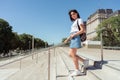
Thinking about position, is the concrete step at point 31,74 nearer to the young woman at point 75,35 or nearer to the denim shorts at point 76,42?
the young woman at point 75,35

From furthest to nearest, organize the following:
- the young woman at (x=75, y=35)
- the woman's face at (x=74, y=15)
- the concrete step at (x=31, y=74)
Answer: the concrete step at (x=31, y=74), the woman's face at (x=74, y=15), the young woman at (x=75, y=35)

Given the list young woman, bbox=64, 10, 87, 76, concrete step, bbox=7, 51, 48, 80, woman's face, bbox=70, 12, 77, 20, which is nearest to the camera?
young woman, bbox=64, 10, 87, 76

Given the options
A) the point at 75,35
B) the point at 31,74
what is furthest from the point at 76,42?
the point at 31,74

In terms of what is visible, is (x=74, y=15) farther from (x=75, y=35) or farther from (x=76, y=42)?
(x=76, y=42)

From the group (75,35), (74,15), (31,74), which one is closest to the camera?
(75,35)

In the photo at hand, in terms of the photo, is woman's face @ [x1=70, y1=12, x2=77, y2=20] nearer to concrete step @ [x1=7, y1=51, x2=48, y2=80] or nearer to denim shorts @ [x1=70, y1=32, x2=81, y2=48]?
denim shorts @ [x1=70, y1=32, x2=81, y2=48]

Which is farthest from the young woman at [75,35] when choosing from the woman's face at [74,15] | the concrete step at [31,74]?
the concrete step at [31,74]

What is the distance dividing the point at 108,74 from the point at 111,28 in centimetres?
6298

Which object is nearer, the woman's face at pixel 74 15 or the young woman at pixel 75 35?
the young woman at pixel 75 35

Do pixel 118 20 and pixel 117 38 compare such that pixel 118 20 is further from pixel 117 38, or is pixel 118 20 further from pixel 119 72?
pixel 119 72

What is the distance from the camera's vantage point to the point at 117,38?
6356cm

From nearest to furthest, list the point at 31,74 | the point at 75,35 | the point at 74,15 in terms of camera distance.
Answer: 1. the point at 75,35
2. the point at 74,15
3. the point at 31,74

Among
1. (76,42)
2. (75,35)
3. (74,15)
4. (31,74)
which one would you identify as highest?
(74,15)

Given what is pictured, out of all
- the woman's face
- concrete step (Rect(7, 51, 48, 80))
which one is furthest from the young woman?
concrete step (Rect(7, 51, 48, 80))
